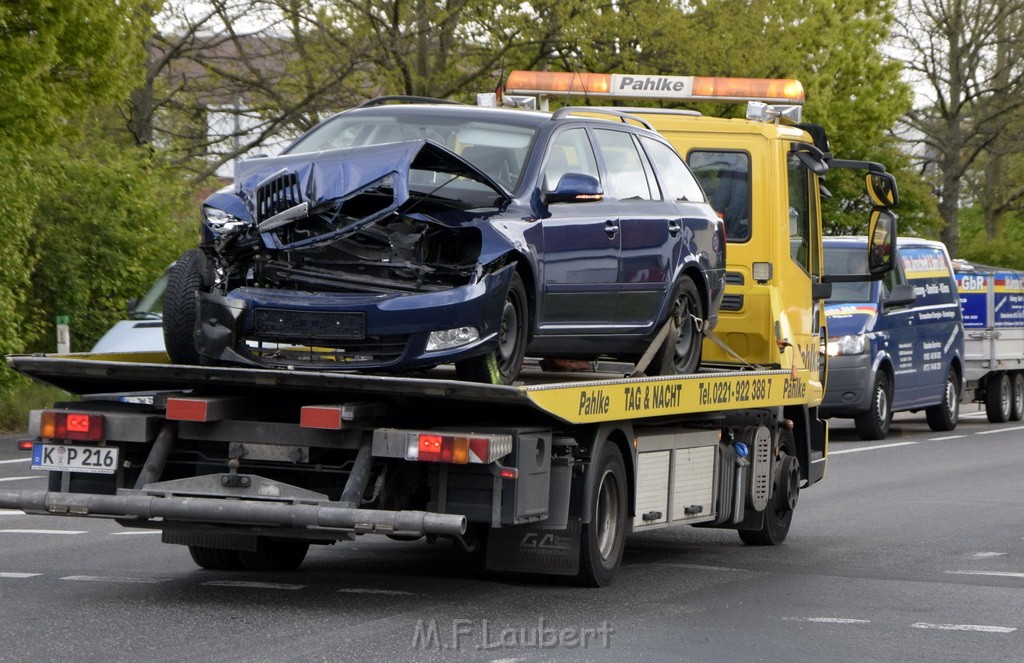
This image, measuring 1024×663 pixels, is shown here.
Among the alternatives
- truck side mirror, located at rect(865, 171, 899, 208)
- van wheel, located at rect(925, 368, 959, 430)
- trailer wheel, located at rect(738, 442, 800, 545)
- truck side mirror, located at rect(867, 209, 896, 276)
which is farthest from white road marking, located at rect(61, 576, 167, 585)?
van wheel, located at rect(925, 368, 959, 430)

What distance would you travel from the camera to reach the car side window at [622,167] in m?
10.1

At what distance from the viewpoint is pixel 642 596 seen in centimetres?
897

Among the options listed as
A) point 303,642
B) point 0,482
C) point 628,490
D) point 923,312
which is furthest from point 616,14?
point 303,642

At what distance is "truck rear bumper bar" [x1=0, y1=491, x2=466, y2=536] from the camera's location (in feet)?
25.2

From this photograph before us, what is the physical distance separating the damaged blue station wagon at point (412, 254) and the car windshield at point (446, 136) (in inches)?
0.4

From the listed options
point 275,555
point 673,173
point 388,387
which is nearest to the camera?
point 388,387

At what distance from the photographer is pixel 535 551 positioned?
8758mm

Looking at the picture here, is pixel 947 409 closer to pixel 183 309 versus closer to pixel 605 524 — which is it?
pixel 605 524

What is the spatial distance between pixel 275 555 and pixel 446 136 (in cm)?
245

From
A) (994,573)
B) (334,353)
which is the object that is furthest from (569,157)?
(994,573)

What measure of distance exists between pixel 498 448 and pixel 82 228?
16345mm

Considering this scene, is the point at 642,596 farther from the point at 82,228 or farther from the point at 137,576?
the point at 82,228

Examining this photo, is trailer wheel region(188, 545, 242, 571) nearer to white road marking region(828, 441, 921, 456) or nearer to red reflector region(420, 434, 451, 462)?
red reflector region(420, 434, 451, 462)

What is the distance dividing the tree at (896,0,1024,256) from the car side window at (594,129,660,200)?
39.1 metres
